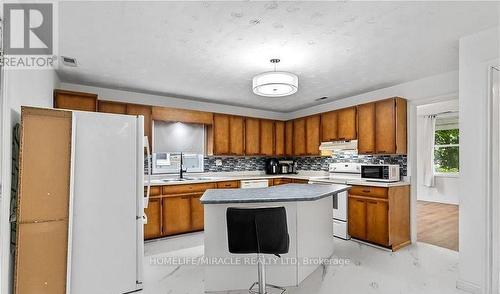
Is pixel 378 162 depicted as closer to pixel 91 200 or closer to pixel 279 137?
pixel 279 137

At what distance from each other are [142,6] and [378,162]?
4.18 metres

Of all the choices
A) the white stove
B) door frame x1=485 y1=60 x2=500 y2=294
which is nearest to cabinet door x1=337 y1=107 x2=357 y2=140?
the white stove

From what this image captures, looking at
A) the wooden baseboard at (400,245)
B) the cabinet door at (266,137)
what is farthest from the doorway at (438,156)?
the cabinet door at (266,137)

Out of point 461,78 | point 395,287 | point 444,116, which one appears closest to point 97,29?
point 461,78

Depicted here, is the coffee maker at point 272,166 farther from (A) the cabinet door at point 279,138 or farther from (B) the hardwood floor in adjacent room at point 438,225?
(B) the hardwood floor in adjacent room at point 438,225

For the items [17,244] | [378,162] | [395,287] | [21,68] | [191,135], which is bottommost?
[395,287]

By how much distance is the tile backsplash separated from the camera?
4.34 meters

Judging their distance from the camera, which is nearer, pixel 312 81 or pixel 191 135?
pixel 312 81

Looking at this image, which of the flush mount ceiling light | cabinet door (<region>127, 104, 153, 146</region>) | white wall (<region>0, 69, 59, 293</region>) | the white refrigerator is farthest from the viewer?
cabinet door (<region>127, 104, 153, 146</region>)

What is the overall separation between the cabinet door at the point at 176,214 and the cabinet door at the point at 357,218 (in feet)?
8.68

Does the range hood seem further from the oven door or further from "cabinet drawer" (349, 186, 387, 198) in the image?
"cabinet drawer" (349, 186, 387, 198)

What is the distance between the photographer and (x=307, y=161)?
600 cm

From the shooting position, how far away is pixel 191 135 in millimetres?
5043

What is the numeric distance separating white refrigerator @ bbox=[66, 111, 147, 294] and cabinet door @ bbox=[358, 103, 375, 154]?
137 inches
